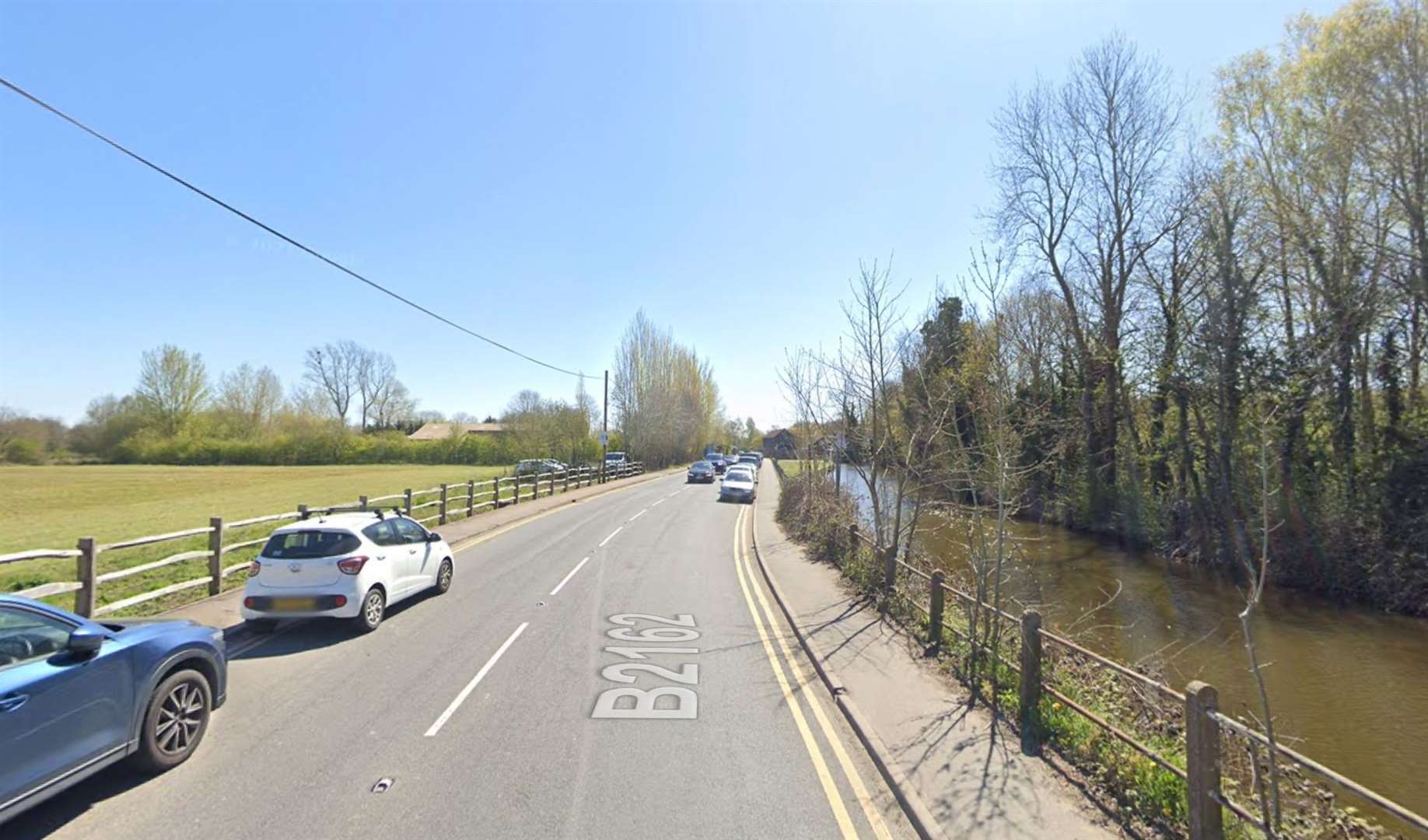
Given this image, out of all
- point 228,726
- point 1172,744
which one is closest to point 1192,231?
point 1172,744

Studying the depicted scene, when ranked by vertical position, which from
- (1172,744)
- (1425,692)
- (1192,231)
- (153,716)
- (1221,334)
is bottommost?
(1425,692)

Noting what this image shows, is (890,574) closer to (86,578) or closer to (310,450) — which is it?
(86,578)

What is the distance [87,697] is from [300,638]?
4.59 metres

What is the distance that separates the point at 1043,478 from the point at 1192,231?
10720 millimetres

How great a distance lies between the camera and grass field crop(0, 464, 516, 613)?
13.8 meters

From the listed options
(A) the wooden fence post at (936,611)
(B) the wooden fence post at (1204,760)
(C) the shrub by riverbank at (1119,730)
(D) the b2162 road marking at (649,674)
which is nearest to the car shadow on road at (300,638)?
(D) the b2162 road marking at (649,674)

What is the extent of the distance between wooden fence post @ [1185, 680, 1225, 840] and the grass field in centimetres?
1254

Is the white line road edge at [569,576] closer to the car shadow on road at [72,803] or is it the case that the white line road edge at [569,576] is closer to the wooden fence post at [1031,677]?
the car shadow on road at [72,803]

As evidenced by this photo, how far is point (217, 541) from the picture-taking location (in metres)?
10.4

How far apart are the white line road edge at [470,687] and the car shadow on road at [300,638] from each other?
79.1 inches

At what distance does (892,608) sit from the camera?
9.95 m

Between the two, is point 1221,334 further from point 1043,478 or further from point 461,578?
point 461,578

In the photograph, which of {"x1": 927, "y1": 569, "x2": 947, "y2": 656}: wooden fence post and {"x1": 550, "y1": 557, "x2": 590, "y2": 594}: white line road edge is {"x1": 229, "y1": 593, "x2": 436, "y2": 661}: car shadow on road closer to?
{"x1": 550, "y1": 557, "x2": 590, "y2": 594}: white line road edge

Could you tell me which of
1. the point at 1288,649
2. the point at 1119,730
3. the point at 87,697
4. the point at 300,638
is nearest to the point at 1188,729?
the point at 1119,730
